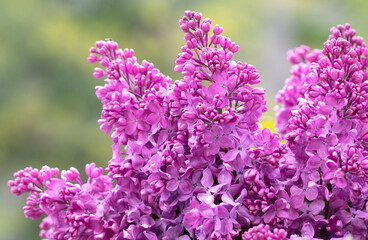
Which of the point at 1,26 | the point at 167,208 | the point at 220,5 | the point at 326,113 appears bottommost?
the point at 167,208

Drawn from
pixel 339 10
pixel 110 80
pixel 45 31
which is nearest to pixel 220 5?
pixel 339 10

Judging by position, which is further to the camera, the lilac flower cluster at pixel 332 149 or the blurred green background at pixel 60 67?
the blurred green background at pixel 60 67

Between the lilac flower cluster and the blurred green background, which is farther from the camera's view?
the blurred green background

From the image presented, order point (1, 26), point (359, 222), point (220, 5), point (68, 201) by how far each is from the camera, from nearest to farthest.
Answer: point (359, 222) < point (68, 201) < point (1, 26) < point (220, 5)

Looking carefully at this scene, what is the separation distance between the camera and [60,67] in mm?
4969

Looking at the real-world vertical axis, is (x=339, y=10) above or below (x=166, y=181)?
above

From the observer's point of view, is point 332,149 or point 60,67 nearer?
point 332,149

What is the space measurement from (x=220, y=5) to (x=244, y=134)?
4.89 metres

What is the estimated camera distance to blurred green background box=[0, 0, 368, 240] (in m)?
4.85

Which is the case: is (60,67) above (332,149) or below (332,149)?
above

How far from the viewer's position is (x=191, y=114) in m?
0.60

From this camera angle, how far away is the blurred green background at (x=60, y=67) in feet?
15.9

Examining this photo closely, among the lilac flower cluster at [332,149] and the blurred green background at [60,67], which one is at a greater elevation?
the blurred green background at [60,67]

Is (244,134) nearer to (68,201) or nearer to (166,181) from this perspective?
(166,181)
